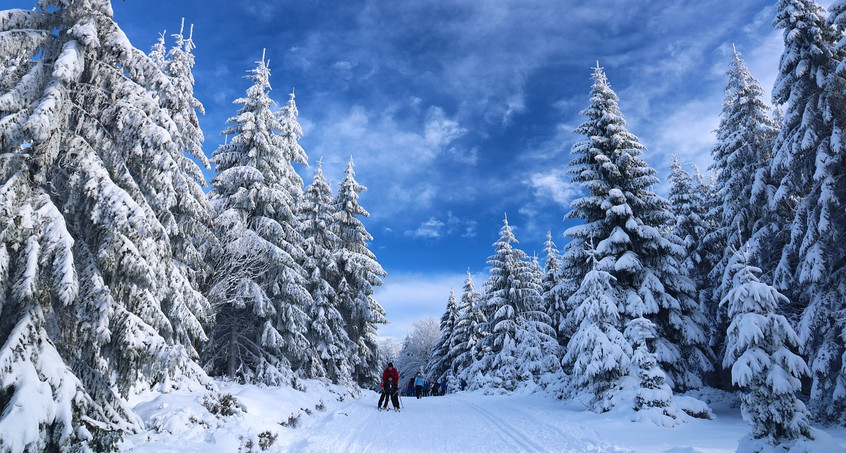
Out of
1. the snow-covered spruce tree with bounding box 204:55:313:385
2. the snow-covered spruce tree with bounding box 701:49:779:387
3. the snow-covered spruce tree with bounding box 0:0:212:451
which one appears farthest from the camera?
the snow-covered spruce tree with bounding box 701:49:779:387

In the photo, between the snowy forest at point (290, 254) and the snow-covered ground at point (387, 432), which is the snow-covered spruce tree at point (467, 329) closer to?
the snowy forest at point (290, 254)

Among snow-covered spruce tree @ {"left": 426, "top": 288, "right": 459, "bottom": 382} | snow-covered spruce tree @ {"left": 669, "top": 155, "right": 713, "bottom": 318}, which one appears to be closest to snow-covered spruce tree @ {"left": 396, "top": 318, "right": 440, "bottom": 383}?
snow-covered spruce tree @ {"left": 426, "top": 288, "right": 459, "bottom": 382}

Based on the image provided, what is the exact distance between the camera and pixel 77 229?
314 inches

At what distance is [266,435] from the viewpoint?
350 inches

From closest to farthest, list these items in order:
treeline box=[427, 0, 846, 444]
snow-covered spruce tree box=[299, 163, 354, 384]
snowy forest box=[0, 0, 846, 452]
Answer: snowy forest box=[0, 0, 846, 452] < treeline box=[427, 0, 846, 444] < snow-covered spruce tree box=[299, 163, 354, 384]

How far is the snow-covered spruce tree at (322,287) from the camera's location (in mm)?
21469

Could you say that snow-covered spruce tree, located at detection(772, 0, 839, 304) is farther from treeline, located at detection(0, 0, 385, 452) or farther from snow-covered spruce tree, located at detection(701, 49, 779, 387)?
treeline, located at detection(0, 0, 385, 452)

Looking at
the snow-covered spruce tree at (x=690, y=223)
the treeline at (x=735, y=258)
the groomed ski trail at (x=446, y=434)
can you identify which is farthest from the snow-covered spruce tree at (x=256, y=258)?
the snow-covered spruce tree at (x=690, y=223)

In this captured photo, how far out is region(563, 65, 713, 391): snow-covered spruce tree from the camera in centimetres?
1622

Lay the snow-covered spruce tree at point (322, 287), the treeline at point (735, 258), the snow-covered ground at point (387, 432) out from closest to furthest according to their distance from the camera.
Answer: the snow-covered ground at point (387, 432), the treeline at point (735, 258), the snow-covered spruce tree at point (322, 287)

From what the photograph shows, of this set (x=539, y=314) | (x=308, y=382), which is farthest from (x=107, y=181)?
(x=539, y=314)

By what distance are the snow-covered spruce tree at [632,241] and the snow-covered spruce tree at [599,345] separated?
45.7 inches

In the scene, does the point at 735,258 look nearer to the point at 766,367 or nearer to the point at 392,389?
the point at 766,367

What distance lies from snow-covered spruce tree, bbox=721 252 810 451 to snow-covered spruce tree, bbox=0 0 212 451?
435 inches
